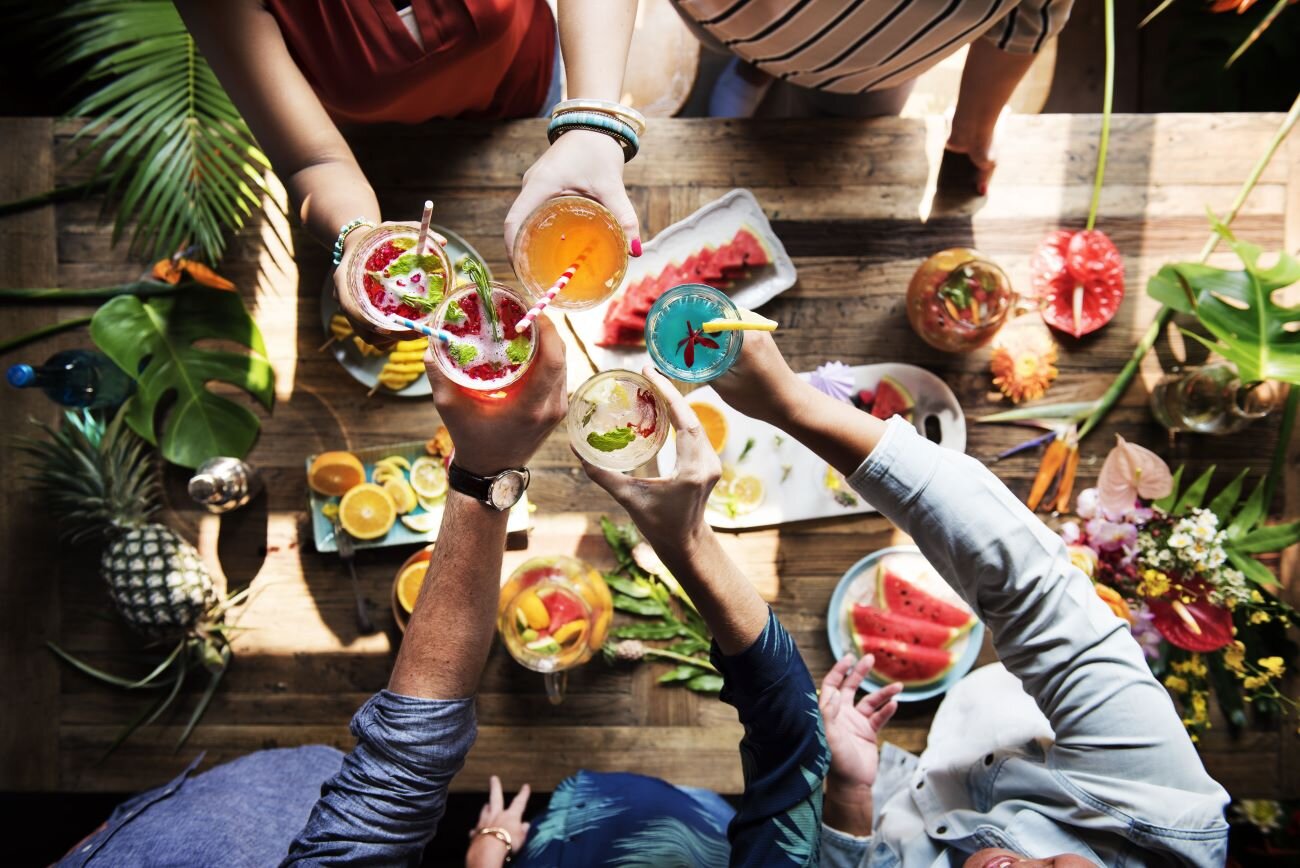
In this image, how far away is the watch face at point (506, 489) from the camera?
1.44m

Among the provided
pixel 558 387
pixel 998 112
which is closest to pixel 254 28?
pixel 558 387

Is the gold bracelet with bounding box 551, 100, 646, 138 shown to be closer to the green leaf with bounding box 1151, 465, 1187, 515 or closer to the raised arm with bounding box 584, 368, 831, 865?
the raised arm with bounding box 584, 368, 831, 865

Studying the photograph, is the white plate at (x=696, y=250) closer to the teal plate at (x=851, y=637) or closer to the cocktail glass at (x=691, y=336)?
the cocktail glass at (x=691, y=336)

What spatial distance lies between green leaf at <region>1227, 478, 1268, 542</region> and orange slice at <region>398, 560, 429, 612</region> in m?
2.28

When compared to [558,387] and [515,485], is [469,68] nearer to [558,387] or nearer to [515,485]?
[558,387]

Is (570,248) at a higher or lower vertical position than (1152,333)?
higher

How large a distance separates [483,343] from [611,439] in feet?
1.05

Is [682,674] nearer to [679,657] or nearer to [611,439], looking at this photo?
[679,657]

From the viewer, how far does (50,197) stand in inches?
92.4

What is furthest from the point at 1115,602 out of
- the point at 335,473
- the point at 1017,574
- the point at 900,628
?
the point at 335,473

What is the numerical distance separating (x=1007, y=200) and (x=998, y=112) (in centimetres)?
28

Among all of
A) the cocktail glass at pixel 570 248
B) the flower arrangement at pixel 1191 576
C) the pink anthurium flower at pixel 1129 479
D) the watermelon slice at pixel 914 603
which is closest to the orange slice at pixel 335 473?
the cocktail glass at pixel 570 248

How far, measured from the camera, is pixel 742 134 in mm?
2363

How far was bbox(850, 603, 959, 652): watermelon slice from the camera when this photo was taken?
2293mm
